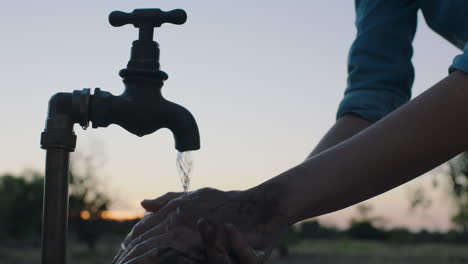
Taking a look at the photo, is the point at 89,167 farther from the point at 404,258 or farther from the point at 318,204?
the point at 318,204

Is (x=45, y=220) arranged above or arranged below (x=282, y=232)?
above

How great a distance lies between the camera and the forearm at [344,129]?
74.3 inches

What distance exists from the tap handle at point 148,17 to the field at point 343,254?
24.2 m

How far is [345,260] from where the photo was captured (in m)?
26.9

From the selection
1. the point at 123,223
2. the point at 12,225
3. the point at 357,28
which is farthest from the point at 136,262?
the point at 12,225

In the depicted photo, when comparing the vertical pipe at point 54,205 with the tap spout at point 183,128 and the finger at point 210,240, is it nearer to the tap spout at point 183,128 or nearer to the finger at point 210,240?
the tap spout at point 183,128

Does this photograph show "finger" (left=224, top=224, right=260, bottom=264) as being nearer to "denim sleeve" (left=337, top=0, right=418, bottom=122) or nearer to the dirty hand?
the dirty hand

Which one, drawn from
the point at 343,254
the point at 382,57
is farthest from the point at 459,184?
the point at 382,57

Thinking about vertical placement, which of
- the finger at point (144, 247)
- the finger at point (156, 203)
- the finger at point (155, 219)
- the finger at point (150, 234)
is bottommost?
the finger at point (144, 247)

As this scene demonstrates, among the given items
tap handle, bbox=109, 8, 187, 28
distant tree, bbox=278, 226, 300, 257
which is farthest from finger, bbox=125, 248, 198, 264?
distant tree, bbox=278, 226, 300, 257

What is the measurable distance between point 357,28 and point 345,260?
25935 millimetres

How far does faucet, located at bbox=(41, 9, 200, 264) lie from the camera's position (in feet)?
5.57

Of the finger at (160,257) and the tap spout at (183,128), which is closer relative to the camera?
the finger at (160,257)

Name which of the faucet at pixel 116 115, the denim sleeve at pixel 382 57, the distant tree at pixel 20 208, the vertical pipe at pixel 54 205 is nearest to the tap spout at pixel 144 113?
the faucet at pixel 116 115
